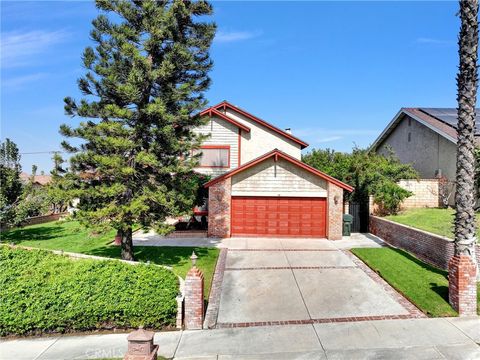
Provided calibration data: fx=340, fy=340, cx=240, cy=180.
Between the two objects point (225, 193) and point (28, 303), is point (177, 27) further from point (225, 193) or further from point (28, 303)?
point (28, 303)

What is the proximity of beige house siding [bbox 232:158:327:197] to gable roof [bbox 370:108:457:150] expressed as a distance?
729 cm

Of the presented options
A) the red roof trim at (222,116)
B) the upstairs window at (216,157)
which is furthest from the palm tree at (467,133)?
the upstairs window at (216,157)

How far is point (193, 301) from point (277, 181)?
11000mm

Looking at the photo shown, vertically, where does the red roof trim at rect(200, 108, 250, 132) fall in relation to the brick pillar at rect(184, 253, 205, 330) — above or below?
above

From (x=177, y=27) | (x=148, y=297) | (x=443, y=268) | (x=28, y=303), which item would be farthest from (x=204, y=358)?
(x=177, y=27)

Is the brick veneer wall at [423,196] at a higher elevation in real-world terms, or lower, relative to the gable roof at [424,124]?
lower

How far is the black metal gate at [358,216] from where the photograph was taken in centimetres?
2005

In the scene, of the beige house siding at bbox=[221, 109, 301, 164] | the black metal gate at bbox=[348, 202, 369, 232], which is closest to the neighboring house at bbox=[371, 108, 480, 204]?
the black metal gate at bbox=[348, 202, 369, 232]

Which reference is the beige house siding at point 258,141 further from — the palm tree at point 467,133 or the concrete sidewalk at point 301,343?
the concrete sidewalk at point 301,343

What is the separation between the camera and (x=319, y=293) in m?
10.4

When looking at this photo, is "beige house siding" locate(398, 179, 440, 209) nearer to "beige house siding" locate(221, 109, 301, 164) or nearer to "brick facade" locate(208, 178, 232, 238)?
"beige house siding" locate(221, 109, 301, 164)

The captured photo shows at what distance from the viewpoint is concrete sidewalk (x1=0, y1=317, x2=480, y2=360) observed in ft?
22.8

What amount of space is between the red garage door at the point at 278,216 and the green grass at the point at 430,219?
3.78m

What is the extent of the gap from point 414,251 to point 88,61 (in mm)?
14485
